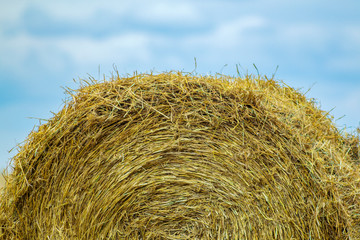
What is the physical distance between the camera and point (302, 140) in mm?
2613

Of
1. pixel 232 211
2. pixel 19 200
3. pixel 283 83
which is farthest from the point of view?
pixel 283 83

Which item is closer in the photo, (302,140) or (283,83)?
(302,140)

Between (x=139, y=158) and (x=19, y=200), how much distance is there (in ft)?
2.91

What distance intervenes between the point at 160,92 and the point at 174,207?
756 millimetres

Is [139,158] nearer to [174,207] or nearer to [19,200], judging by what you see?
[174,207]

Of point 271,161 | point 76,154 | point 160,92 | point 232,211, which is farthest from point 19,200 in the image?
point 271,161

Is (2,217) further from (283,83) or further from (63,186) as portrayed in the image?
(283,83)

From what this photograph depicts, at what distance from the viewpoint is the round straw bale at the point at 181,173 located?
2.56m

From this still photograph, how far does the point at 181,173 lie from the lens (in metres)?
2.61

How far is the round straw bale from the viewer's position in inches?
101

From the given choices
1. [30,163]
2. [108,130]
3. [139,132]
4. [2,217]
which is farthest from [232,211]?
[2,217]

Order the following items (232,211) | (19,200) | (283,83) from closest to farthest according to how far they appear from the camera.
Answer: (232,211) < (19,200) < (283,83)

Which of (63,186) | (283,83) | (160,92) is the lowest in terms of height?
(63,186)

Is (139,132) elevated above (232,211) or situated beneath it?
elevated above
